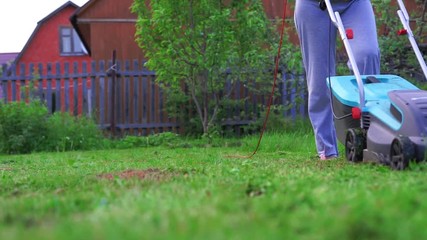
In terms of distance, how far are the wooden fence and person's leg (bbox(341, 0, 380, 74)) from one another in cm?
603

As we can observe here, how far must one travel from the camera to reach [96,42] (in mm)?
18188

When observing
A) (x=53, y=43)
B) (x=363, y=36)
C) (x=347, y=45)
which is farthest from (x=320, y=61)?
(x=53, y=43)

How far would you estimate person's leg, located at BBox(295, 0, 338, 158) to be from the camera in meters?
4.72

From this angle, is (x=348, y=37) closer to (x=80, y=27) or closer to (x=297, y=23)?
(x=297, y=23)

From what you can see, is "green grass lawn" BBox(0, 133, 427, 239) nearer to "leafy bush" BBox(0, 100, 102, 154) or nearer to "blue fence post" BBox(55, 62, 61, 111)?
"leafy bush" BBox(0, 100, 102, 154)

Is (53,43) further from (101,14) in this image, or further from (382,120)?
(382,120)

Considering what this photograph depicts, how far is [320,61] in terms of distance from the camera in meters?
4.75

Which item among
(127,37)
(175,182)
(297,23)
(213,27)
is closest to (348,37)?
(297,23)

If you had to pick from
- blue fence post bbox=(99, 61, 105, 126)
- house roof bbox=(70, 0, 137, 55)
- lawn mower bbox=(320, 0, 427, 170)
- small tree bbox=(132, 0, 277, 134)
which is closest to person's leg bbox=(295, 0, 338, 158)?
lawn mower bbox=(320, 0, 427, 170)

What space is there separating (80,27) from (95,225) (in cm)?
1737

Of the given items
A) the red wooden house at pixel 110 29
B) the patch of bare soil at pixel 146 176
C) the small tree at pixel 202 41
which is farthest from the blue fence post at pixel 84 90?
the patch of bare soil at pixel 146 176

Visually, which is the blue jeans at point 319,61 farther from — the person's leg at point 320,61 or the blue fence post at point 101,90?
the blue fence post at point 101,90

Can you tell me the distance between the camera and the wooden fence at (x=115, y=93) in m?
10.8

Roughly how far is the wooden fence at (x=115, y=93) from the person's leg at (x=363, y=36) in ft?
19.8
